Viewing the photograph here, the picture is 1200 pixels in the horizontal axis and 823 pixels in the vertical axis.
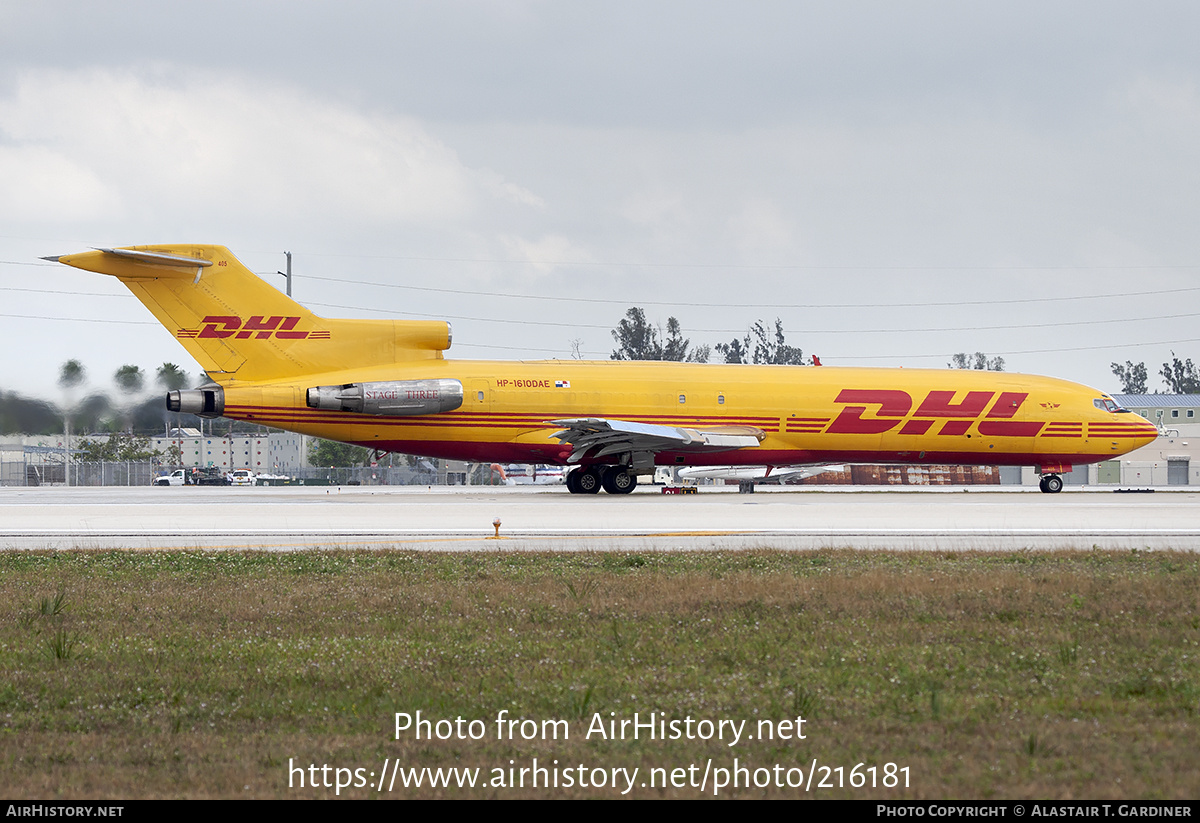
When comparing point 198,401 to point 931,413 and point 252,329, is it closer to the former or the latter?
point 252,329

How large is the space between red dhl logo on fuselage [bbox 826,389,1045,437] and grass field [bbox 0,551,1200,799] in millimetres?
22270

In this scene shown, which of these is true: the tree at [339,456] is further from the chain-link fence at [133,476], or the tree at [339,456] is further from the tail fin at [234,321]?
the tail fin at [234,321]

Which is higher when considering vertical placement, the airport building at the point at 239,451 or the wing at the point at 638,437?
the wing at the point at 638,437

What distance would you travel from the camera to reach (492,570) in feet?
44.3

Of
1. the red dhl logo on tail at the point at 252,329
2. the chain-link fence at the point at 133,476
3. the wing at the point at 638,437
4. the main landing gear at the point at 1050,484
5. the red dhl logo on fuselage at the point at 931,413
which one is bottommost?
the chain-link fence at the point at 133,476

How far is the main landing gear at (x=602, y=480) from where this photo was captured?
34344 millimetres

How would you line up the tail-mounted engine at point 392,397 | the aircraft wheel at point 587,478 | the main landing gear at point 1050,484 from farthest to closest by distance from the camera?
the main landing gear at point 1050,484 < the aircraft wheel at point 587,478 < the tail-mounted engine at point 392,397

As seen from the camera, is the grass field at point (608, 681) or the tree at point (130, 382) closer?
the grass field at point (608, 681)

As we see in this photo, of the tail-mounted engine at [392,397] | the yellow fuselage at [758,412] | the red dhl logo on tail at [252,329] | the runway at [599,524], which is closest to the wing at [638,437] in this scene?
the yellow fuselage at [758,412]

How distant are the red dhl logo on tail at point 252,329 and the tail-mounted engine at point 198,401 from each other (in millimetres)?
1657

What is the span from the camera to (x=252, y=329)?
32031 mm

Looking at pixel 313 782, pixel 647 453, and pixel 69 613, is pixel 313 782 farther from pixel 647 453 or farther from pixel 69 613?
pixel 647 453
